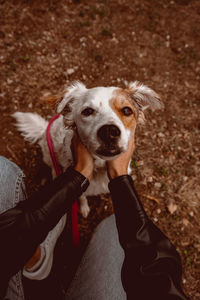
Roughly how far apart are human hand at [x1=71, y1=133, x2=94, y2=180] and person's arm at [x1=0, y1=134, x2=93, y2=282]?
10 centimetres

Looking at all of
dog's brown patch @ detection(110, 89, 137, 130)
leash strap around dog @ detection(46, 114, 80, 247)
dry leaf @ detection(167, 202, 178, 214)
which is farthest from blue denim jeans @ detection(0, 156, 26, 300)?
dry leaf @ detection(167, 202, 178, 214)

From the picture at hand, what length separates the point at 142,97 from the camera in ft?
6.58

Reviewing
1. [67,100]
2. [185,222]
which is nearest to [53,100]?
[67,100]

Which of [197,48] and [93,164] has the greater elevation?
[197,48]

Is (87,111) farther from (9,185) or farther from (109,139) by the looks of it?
(9,185)

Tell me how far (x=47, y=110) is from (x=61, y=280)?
7.43 feet

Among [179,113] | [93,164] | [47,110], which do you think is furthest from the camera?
[179,113]

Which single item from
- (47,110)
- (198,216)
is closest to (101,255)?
(198,216)

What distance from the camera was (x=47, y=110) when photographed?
114 inches

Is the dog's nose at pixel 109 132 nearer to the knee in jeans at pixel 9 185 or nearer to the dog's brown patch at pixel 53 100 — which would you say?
the dog's brown patch at pixel 53 100

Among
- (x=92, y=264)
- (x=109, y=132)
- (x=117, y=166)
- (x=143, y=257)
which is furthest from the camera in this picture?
(x=117, y=166)

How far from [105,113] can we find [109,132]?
25 centimetres

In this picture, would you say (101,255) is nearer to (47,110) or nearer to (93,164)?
(93,164)

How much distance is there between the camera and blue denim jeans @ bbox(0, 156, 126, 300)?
1.33 metres
